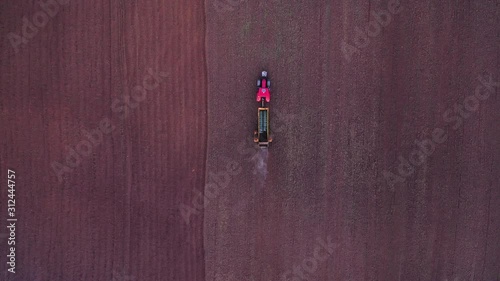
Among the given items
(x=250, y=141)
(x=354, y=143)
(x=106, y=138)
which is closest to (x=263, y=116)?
(x=250, y=141)

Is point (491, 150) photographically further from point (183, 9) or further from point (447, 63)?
point (183, 9)

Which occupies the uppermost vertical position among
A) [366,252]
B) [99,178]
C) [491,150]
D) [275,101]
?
[275,101]

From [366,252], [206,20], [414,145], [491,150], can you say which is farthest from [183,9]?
[491,150]

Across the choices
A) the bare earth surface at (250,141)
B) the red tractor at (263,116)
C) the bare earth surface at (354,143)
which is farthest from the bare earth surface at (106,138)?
the red tractor at (263,116)

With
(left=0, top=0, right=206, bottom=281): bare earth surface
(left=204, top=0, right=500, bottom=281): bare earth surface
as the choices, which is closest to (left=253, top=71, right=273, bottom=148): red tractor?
(left=204, top=0, right=500, bottom=281): bare earth surface

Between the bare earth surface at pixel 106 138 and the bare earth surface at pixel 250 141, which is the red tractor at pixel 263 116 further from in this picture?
the bare earth surface at pixel 106 138

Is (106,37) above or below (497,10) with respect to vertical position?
below

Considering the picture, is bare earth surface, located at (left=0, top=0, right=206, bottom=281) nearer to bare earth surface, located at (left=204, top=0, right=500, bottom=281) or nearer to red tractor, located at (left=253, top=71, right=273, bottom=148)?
bare earth surface, located at (left=204, top=0, right=500, bottom=281)
